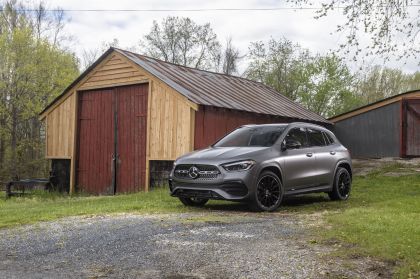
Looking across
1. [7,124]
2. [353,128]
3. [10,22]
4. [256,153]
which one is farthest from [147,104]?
[10,22]

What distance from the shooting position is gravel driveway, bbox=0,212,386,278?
5.61 m

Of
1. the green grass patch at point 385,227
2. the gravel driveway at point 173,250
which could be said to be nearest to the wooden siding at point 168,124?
the green grass patch at point 385,227

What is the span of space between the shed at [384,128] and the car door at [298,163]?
534 inches

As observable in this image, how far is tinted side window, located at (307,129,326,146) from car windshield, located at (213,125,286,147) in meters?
0.90

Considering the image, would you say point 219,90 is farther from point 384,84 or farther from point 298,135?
point 384,84

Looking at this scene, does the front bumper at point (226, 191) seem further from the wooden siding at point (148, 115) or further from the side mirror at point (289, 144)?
the wooden siding at point (148, 115)

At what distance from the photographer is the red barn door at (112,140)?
19078 mm

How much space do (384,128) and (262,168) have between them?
16.0 metres

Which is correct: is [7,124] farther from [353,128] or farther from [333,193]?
[333,193]

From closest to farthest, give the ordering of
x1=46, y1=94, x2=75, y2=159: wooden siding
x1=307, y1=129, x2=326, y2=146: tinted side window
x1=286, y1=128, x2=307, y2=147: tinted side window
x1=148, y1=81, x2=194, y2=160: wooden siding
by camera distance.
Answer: x1=286, y1=128, x2=307, y2=147: tinted side window < x1=307, y1=129, x2=326, y2=146: tinted side window < x1=148, y1=81, x2=194, y2=160: wooden siding < x1=46, y1=94, x2=75, y2=159: wooden siding

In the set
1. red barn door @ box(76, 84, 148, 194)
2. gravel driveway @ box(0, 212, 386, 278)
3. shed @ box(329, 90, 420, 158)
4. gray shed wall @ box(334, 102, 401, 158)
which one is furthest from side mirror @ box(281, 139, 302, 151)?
gray shed wall @ box(334, 102, 401, 158)

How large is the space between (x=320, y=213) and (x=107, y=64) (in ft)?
40.8

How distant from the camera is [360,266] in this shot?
5.77 m

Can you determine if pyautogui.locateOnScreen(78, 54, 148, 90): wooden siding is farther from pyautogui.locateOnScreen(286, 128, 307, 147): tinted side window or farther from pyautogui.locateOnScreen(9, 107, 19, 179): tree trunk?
pyautogui.locateOnScreen(9, 107, 19, 179): tree trunk
